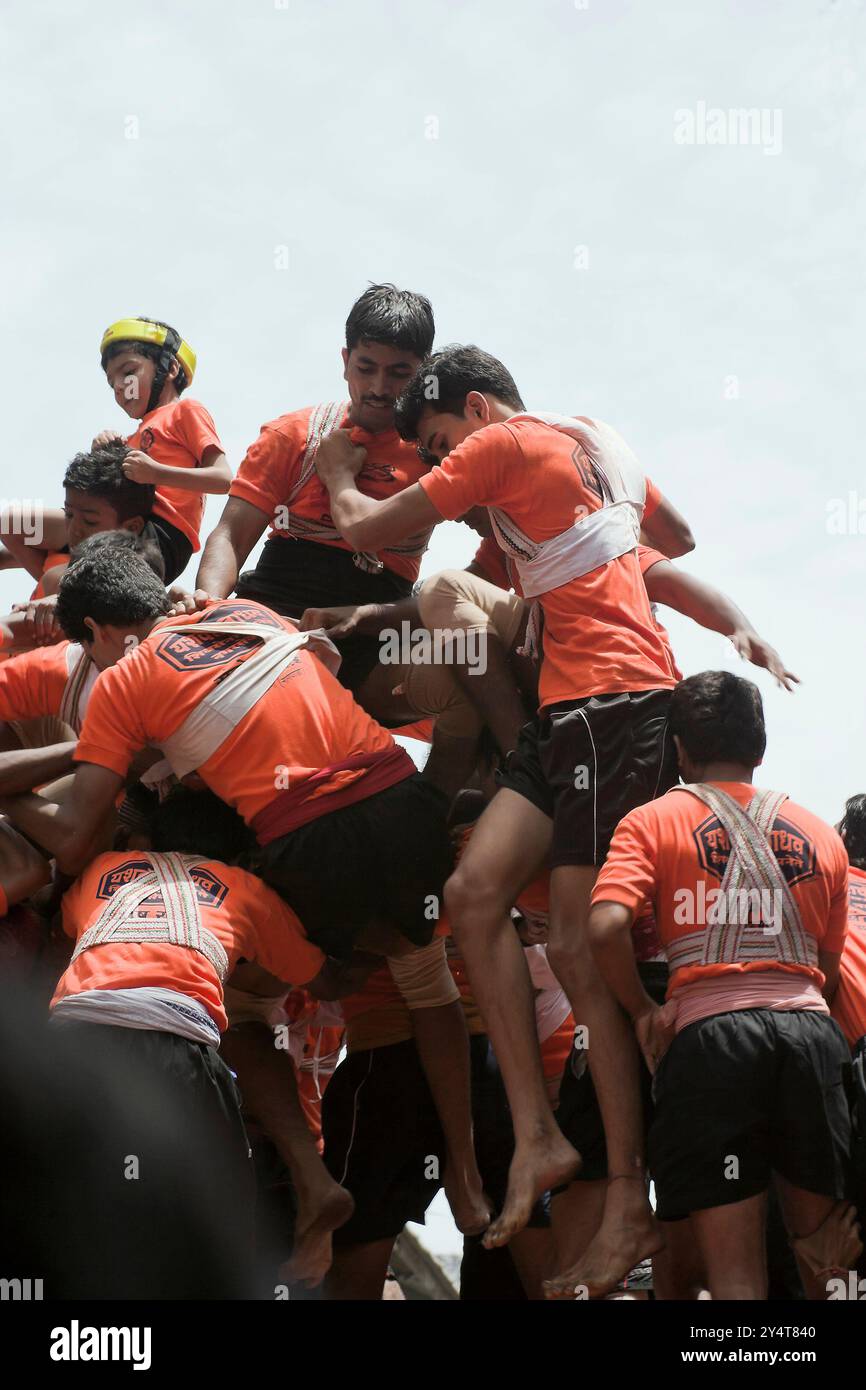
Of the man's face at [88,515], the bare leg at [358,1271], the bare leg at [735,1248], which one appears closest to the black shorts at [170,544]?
the man's face at [88,515]

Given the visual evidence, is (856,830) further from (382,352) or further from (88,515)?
(88,515)

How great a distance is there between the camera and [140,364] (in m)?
7.57

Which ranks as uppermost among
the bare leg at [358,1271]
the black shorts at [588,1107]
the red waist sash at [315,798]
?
the red waist sash at [315,798]

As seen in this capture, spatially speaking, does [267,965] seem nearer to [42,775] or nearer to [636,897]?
[42,775]

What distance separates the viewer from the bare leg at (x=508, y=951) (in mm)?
4637

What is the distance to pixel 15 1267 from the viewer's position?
14.0 feet

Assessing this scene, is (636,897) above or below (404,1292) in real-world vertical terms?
above

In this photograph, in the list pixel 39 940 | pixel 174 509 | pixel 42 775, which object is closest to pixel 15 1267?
pixel 39 940

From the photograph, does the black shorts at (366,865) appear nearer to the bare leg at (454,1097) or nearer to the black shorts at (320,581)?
the bare leg at (454,1097)

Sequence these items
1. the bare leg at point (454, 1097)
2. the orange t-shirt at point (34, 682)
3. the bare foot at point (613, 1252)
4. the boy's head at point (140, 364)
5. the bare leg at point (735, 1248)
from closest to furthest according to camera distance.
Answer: the bare leg at point (735, 1248) < the bare foot at point (613, 1252) < the bare leg at point (454, 1097) < the orange t-shirt at point (34, 682) < the boy's head at point (140, 364)

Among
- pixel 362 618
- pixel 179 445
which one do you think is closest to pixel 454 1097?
pixel 362 618

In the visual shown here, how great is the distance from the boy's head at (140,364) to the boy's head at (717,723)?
152 inches

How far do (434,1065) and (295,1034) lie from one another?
2.44 feet

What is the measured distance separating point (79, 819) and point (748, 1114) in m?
2.24
